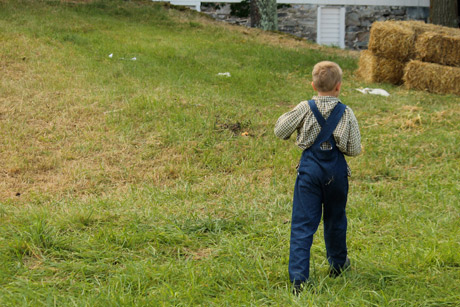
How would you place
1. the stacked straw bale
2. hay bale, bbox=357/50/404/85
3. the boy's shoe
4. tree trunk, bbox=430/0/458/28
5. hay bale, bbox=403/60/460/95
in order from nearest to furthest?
the boy's shoe < hay bale, bbox=403/60/460/95 < the stacked straw bale < hay bale, bbox=357/50/404/85 < tree trunk, bbox=430/0/458/28

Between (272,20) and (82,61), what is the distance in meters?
8.25

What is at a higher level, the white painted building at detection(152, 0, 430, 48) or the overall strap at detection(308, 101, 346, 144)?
the white painted building at detection(152, 0, 430, 48)

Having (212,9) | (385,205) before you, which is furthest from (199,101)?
(212,9)

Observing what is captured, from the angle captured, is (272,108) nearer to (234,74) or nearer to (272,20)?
(234,74)

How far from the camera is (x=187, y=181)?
5.87 m

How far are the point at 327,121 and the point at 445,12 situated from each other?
43.3 ft

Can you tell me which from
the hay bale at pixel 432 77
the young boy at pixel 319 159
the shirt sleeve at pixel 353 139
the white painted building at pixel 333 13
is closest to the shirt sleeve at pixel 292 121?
the young boy at pixel 319 159

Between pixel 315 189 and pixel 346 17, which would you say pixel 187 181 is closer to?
pixel 315 189

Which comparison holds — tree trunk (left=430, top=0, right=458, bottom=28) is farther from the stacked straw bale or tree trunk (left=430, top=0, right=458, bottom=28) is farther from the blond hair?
the blond hair

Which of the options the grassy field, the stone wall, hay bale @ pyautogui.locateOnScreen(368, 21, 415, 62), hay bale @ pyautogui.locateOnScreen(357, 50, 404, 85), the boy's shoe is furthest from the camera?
the stone wall

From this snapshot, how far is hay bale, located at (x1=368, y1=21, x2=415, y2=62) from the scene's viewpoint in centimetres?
1089

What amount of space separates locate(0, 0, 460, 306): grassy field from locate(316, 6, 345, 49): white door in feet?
25.0

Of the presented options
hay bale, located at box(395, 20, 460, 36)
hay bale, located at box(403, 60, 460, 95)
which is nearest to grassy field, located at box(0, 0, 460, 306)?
hay bale, located at box(403, 60, 460, 95)

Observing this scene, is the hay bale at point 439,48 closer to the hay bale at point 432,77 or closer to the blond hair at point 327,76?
the hay bale at point 432,77
